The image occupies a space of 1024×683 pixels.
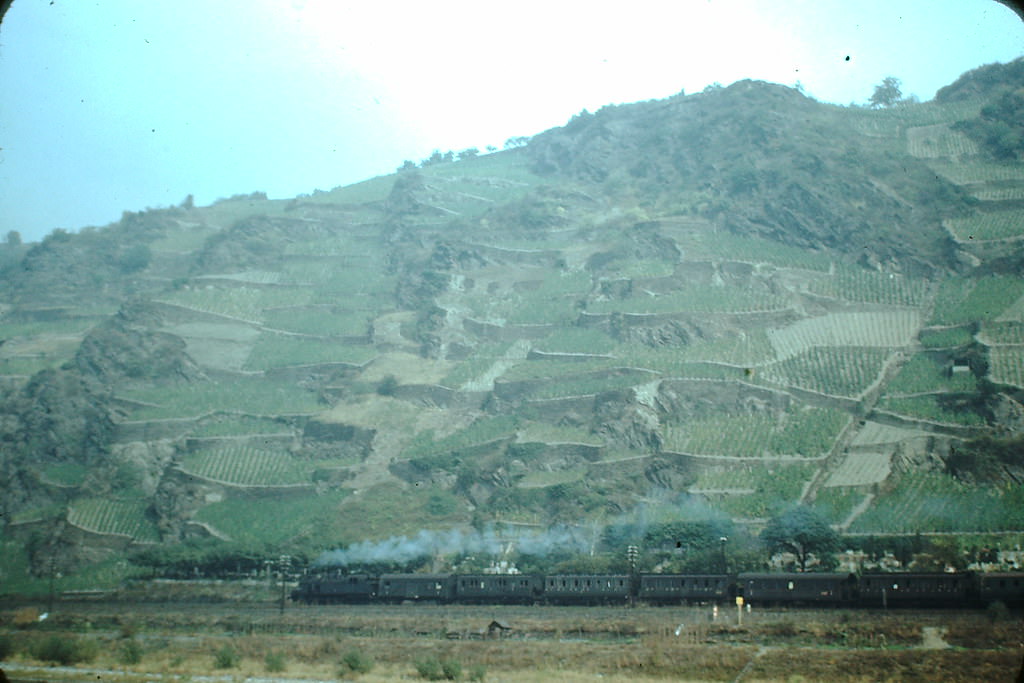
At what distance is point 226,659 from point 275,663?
1175 mm

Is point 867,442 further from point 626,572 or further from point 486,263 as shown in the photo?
point 486,263

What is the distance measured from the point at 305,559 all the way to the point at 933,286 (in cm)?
2808

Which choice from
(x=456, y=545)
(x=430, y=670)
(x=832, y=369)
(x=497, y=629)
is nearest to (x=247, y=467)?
(x=456, y=545)

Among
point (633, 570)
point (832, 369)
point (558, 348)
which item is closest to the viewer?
point (633, 570)

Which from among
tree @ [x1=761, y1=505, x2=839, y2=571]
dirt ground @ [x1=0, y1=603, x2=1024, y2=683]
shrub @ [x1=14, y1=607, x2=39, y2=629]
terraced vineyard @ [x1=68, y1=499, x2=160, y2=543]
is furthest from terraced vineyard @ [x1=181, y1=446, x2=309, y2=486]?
tree @ [x1=761, y1=505, x2=839, y2=571]

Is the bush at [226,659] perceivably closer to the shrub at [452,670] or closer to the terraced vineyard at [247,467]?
the shrub at [452,670]

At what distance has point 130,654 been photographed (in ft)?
80.8

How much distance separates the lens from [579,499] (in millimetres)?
37469

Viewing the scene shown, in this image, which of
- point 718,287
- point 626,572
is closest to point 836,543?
point 626,572

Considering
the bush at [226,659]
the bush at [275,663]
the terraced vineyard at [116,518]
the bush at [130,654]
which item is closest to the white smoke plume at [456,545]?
the terraced vineyard at [116,518]

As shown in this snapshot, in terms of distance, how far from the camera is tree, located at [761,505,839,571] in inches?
1253

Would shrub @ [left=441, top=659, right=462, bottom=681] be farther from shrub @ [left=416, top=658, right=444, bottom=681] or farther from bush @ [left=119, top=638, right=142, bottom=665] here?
bush @ [left=119, top=638, right=142, bottom=665]

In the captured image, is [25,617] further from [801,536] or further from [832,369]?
[832,369]

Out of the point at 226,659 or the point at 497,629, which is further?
the point at 497,629
